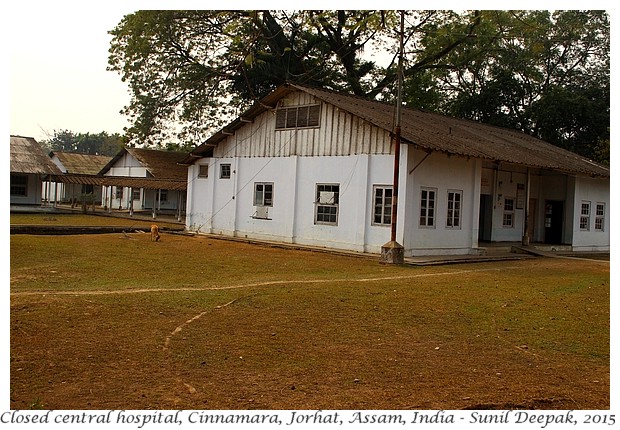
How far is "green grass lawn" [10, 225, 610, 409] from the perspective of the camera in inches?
220

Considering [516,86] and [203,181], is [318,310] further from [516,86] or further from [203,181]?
[516,86]

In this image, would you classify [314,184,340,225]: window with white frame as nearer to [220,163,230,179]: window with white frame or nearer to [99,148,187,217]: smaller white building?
[220,163,230,179]: window with white frame

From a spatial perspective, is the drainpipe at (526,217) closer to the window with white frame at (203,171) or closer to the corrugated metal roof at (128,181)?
the window with white frame at (203,171)

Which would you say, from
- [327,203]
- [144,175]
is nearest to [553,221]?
[327,203]

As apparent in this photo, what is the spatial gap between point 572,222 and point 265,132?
A: 39.4 feet

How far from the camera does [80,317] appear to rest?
8.05 meters

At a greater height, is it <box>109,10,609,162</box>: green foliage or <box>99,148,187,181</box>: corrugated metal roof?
<box>109,10,609,162</box>: green foliage

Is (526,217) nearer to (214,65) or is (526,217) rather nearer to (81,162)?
(214,65)

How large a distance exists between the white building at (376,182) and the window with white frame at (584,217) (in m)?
0.04

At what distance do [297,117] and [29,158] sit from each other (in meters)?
17.7

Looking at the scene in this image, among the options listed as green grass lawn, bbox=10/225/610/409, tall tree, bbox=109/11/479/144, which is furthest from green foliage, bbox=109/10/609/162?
green grass lawn, bbox=10/225/610/409

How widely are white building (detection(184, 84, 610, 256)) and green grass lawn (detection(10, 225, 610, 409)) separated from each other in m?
5.26

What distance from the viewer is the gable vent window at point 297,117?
2050 cm

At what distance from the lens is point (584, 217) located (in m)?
25.3
